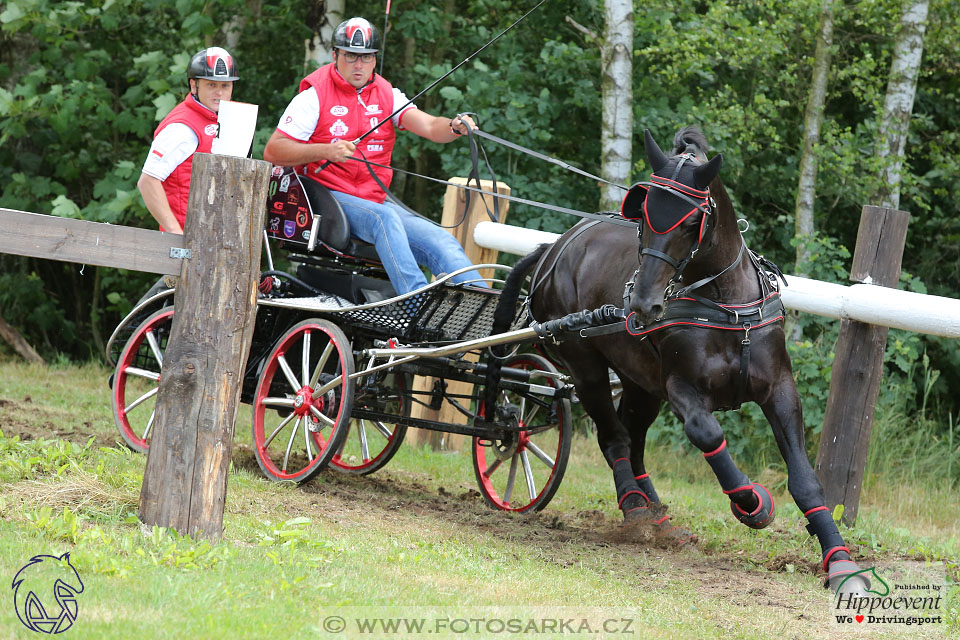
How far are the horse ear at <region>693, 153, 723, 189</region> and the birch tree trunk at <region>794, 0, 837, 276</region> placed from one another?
4.49 metres

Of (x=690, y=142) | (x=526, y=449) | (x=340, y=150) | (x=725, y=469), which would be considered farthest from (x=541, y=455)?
(x=690, y=142)

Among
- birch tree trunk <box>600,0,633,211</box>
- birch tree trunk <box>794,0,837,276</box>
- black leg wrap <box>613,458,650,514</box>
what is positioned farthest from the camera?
birch tree trunk <box>794,0,837,276</box>

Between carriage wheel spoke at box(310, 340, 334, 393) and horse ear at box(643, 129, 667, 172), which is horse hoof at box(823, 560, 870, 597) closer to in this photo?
horse ear at box(643, 129, 667, 172)

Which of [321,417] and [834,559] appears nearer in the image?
[834,559]

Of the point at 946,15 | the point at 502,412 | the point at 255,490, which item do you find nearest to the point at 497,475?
the point at 502,412

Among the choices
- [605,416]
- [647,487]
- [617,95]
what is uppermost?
[617,95]

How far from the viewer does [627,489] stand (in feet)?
18.0

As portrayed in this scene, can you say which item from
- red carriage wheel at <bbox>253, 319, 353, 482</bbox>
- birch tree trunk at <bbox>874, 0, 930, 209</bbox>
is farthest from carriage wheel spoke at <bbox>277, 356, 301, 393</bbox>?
birch tree trunk at <bbox>874, 0, 930, 209</bbox>

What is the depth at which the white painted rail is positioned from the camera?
15.9 feet

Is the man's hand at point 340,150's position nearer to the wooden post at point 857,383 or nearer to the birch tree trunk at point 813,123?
the wooden post at point 857,383

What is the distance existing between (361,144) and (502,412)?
1.70 metres

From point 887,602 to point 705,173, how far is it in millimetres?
1822

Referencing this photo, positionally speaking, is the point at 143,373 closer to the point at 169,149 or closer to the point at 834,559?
the point at 169,149

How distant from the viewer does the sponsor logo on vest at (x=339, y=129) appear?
5977 millimetres
